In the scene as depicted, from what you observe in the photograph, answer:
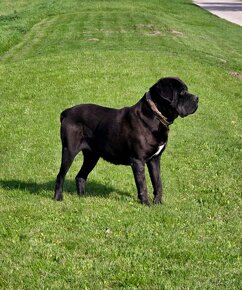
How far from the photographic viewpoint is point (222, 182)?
11219 millimetres

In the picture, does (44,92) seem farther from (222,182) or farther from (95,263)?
(95,263)

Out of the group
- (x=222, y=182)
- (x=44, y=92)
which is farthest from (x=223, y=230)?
(x=44, y=92)

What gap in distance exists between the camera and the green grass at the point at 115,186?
6715 millimetres

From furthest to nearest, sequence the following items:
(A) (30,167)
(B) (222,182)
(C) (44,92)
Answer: (C) (44,92), (A) (30,167), (B) (222,182)

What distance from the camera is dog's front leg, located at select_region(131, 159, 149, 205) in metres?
8.92

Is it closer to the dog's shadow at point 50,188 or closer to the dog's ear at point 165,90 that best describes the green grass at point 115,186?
the dog's shadow at point 50,188

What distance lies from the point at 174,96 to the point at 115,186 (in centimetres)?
281

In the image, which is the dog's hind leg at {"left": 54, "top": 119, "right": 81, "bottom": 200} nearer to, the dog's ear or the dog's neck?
the dog's neck

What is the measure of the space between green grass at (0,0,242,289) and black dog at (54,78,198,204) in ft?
2.29

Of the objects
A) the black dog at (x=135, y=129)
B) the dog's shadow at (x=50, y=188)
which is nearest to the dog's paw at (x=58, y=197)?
the black dog at (x=135, y=129)

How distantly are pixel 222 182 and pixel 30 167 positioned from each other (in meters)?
3.97

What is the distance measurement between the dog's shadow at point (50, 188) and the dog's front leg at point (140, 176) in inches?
39.6

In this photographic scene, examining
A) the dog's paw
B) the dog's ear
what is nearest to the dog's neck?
the dog's ear

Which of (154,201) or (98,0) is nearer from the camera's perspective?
(154,201)
